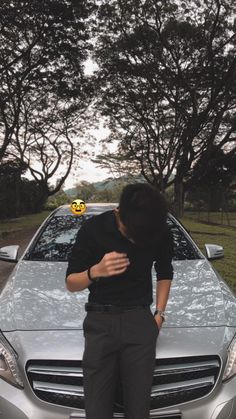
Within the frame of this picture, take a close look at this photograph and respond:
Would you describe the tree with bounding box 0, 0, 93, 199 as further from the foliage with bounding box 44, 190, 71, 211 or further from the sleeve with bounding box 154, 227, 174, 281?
the foliage with bounding box 44, 190, 71, 211

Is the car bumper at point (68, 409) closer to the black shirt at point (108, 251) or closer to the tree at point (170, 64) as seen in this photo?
the black shirt at point (108, 251)

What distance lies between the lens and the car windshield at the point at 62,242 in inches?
172

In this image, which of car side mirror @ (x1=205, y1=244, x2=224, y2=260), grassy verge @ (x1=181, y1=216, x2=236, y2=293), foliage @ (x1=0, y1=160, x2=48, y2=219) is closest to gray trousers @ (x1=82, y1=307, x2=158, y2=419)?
car side mirror @ (x1=205, y1=244, x2=224, y2=260)

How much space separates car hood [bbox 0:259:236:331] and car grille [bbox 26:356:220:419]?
301 millimetres

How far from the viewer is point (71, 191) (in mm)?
76125

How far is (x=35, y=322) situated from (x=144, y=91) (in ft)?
68.5

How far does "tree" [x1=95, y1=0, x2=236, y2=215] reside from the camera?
18547 millimetres

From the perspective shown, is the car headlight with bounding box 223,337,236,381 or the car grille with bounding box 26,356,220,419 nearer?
the car grille with bounding box 26,356,220,419

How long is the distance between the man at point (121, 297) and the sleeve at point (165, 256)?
92 mm

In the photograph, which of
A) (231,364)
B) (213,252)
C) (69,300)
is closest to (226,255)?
(213,252)

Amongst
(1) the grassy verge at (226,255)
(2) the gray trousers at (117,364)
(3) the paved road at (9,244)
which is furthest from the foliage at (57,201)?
(2) the gray trousers at (117,364)

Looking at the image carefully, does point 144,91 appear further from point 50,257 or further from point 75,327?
point 75,327

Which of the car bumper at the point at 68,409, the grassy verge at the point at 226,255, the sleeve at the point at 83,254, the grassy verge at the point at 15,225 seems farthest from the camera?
the grassy verge at the point at 15,225

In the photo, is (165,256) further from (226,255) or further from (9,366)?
(226,255)
